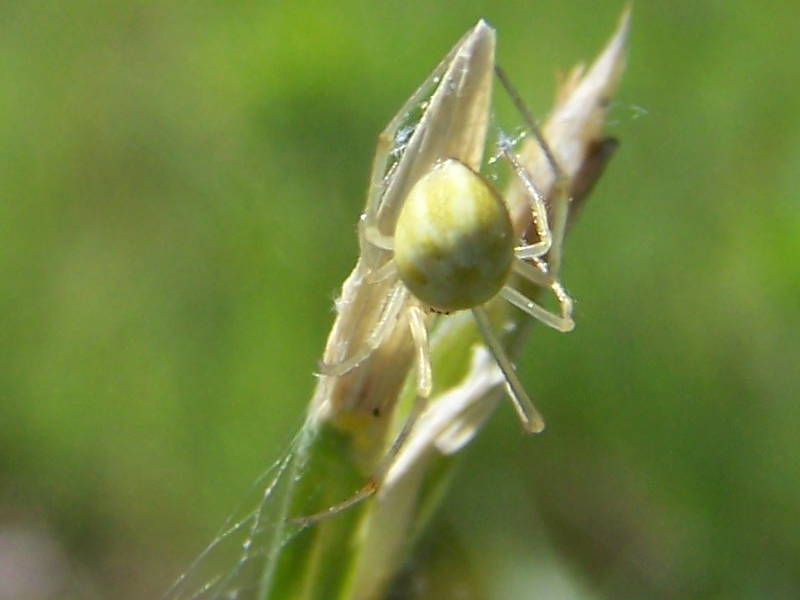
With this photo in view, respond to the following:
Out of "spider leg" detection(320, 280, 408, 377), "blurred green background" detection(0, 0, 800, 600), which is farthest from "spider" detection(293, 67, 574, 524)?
"blurred green background" detection(0, 0, 800, 600)

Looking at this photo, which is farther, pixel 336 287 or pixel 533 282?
pixel 336 287

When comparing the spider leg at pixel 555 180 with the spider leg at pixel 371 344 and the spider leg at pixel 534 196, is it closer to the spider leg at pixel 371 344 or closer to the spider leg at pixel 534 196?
the spider leg at pixel 534 196

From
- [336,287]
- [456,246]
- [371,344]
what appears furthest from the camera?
A: [336,287]

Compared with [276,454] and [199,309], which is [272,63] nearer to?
[199,309]

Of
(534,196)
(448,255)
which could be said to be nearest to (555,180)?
(534,196)

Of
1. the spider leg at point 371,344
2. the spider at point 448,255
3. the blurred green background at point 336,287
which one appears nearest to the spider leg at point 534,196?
the spider at point 448,255

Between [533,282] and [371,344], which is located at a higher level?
[371,344]

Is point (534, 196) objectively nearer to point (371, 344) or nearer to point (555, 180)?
point (555, 180)

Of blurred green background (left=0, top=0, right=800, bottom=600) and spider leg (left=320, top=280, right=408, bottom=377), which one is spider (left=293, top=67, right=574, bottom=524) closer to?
spider leg (left=320, top=280, right=408, bottom=377)
